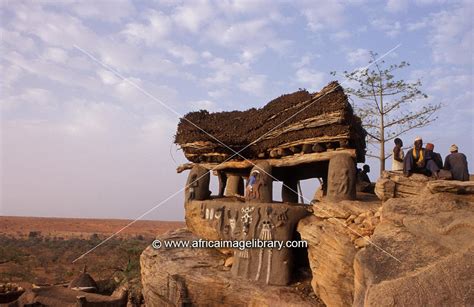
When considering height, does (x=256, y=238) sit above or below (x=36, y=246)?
above

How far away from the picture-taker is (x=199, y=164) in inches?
503

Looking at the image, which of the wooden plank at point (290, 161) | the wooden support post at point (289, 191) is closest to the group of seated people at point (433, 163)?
the wooden plank at point (290, 161)

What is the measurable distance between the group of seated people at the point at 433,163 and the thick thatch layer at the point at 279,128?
5.05ft

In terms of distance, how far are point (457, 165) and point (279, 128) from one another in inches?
174

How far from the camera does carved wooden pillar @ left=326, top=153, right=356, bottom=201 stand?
8.68m

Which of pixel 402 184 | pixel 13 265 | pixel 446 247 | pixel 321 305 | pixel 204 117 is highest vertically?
pixel 204 117

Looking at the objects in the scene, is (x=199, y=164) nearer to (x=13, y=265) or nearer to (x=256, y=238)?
(x=256, y=238)

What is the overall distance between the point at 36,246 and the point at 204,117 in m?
25.0

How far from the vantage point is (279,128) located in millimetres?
10578

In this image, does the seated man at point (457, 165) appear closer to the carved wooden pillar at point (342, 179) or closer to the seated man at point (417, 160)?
the seated man at point (417, 160)

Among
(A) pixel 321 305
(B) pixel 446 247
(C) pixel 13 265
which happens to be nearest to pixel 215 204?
(A) pixel 321 305

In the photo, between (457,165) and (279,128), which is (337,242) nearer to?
(457,165)

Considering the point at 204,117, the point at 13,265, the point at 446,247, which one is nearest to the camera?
the point at 446,247

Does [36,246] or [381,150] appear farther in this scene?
[36,246]
